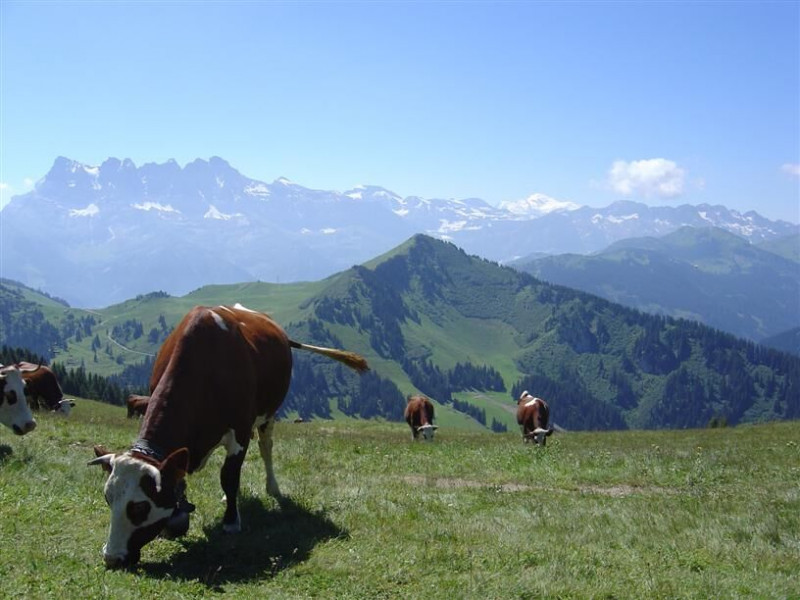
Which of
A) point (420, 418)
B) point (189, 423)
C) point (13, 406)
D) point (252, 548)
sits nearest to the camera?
point (189, 423)

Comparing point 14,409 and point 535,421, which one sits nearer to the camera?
point 14,409

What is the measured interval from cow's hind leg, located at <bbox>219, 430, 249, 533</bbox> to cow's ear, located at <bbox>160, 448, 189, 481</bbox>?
171cm

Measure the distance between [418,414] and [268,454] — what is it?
26.1 meters

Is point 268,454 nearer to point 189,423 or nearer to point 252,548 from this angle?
point 252,548

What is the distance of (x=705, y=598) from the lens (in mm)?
8711

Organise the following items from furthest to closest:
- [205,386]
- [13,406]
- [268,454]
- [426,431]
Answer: [426,431] < [13,406] < [268,454] < [205,386]

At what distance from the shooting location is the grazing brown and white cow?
104 ft

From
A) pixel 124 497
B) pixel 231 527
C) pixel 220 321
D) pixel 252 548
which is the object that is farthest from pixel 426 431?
pixel 124 497

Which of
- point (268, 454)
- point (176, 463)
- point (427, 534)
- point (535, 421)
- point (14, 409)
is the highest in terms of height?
point (176, 463)

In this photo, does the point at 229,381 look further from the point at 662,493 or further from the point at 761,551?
the point at 662,493

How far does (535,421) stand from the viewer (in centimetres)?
3288

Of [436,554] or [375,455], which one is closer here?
[436,554]

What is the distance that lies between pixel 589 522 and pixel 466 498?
2.98m

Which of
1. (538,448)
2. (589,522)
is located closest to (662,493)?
(589,522)
